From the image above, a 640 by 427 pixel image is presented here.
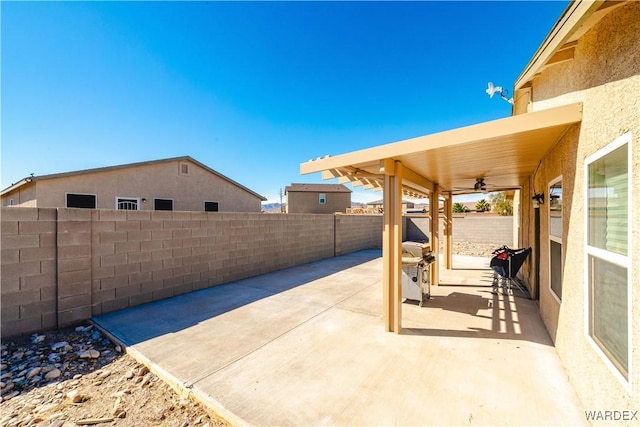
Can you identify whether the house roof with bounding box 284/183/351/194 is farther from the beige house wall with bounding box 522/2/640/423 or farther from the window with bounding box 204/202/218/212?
the beige house wall with bounding box 522/2/640/423

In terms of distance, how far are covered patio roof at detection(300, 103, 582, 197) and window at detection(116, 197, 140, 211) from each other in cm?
1091

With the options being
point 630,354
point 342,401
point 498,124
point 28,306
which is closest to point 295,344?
point 342,401

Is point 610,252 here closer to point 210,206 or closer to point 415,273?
point 415,273

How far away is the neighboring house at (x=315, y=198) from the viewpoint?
87.5 feet

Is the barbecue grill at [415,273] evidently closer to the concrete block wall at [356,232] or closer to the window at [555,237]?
the window at [555,237]

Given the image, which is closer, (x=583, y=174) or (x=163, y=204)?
(x=583, y=174)

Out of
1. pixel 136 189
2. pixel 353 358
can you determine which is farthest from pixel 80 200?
pixel 353 358

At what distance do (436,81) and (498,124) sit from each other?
1075cm

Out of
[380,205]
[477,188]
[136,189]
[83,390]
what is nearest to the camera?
[83,390]

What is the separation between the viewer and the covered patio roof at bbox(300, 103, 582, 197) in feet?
8.75

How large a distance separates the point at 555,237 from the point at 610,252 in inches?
83.6

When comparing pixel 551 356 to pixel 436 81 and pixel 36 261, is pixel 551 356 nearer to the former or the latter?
pixel 36 261

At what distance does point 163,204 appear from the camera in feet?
42.1

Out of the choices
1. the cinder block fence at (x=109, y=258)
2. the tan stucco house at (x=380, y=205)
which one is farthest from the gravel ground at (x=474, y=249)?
the cinder block fence at (x=109, y=258)
